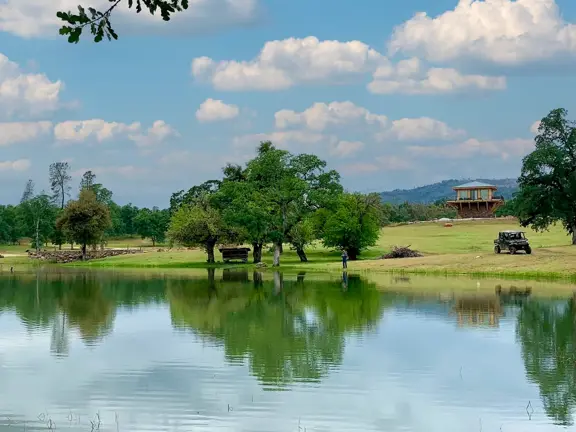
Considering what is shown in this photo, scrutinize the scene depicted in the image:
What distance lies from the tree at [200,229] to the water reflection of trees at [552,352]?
5271 centimetres

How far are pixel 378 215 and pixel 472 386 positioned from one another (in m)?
68.3

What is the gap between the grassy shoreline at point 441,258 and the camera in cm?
6325

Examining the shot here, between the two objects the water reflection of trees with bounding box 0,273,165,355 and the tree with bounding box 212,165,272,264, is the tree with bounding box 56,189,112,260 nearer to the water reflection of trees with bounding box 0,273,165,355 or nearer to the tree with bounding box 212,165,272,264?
the tree with bounding box 212,165,272,264

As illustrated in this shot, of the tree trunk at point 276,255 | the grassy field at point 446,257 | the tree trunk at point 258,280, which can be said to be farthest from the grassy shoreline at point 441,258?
the tree trunk at point 258,280

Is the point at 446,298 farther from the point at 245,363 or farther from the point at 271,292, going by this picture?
the point at 245,363

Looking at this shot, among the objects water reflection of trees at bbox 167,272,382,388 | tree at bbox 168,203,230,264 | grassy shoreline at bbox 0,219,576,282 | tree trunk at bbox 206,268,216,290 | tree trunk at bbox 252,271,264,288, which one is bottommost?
water reflection of trees at bbox 167,272,382,388

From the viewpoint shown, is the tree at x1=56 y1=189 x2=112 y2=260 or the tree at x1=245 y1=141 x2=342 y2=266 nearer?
the tree at x1=245 y1=141 x2=342 y2=266

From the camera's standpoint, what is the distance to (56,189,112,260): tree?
103875 mm

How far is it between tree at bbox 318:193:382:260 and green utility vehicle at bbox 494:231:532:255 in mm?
16109

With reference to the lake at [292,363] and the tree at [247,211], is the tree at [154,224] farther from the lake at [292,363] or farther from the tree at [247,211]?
the lake at [292,363]

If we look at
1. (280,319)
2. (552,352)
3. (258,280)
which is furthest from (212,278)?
(552,352)

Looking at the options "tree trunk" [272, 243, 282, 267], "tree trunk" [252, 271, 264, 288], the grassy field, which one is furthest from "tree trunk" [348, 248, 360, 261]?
A: "tree trunk" [252, 271, 264, 288]

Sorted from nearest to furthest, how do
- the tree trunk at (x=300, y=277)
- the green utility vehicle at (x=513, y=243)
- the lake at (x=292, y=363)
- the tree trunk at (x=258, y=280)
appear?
the lake at (x=292, y=363), the tree trunk at (x=258, y=280), the tree trunk at (x=300, y=277), the green utility vehicle at (x=513, y=243)

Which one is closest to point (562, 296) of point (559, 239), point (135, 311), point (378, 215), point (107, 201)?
point (135, 311)
